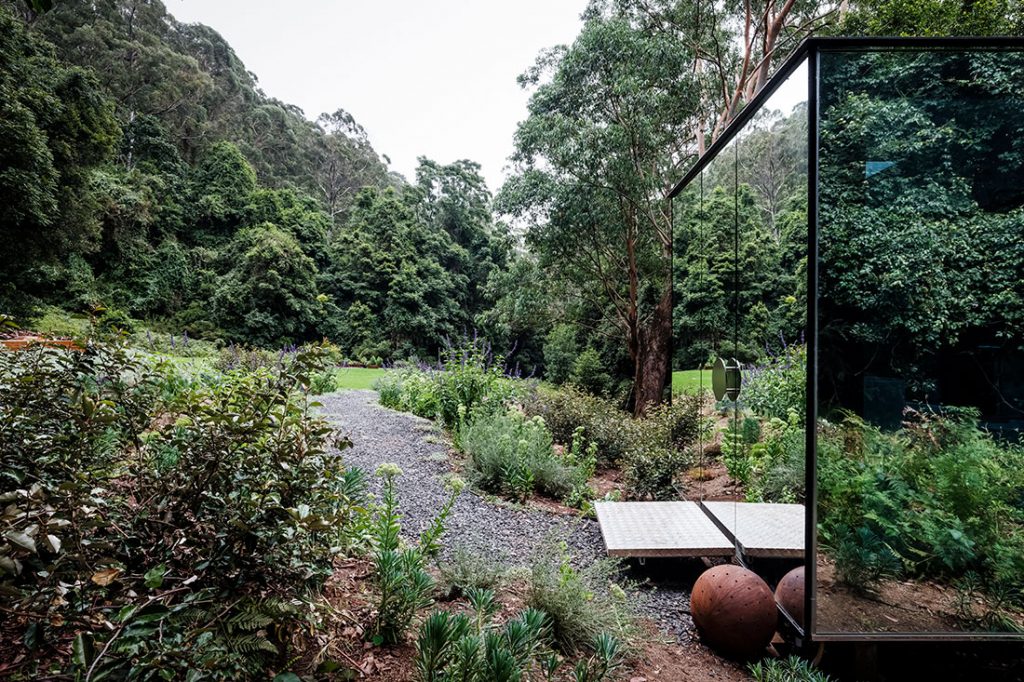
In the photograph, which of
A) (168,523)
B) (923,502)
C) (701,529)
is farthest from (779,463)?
(168,523)

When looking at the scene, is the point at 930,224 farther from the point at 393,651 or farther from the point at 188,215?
the point at 188,215

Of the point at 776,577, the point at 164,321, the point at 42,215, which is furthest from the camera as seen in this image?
the point at 164,321

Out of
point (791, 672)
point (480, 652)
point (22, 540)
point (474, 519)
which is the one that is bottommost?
point (791, 672)

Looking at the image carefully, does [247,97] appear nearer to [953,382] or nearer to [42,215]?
[42,215]

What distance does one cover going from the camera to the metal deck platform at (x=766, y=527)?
2.26 metres

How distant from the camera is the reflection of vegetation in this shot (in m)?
2.04

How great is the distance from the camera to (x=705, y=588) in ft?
8.49

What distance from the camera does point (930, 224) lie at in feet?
6.84

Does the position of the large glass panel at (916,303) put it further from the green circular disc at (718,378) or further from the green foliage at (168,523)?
the green foliage at (168,523)

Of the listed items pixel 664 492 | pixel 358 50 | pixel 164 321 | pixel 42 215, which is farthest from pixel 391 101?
pixel 664 492

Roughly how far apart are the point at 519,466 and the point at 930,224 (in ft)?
10.7

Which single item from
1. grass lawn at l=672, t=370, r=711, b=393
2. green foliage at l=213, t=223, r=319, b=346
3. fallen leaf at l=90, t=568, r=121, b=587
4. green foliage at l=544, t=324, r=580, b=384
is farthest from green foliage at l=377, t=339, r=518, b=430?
green foliage at l=213, t=223, r=319, b=346

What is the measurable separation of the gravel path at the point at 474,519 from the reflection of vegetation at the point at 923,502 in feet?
3.66

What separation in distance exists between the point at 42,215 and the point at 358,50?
70.7 ft
